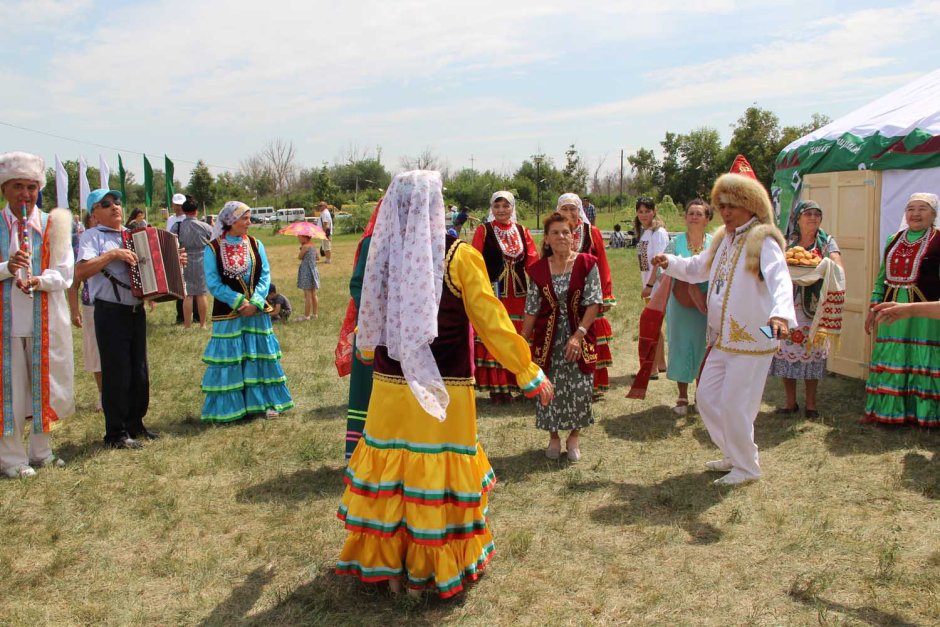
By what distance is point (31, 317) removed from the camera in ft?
17.4

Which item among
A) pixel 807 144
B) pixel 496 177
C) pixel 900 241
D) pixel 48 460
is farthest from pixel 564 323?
pixel 496 177

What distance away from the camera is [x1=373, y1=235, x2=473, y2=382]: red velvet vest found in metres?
3.51

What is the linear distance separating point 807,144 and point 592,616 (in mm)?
6917

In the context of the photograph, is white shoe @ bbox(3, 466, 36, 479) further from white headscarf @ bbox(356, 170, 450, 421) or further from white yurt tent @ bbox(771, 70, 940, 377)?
white yurt tent @ bbox(771, 70, 940, 377)

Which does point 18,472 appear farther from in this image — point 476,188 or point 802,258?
point 476,188

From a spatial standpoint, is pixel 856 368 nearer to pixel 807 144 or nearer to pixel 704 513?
pixel 807 144

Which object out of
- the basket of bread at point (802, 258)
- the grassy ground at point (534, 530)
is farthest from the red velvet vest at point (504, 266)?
the basket of bread at point (802, 258)

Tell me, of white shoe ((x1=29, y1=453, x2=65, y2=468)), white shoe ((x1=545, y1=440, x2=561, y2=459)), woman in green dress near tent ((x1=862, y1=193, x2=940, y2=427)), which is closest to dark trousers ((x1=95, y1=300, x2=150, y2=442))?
white shoe ((x1=29, y1=453, x2=65, y2=468))

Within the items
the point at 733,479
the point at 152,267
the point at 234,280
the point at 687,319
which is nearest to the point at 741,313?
the point at 733,479

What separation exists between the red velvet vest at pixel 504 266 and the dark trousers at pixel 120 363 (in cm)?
317

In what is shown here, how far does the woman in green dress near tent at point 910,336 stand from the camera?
6020 mm

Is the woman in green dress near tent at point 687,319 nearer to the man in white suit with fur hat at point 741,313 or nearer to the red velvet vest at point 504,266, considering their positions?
the red velvet vest at point 504,266

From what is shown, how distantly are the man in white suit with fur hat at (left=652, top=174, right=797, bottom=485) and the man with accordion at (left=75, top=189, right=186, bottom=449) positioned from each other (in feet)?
13.4

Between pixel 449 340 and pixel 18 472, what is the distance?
377cm
